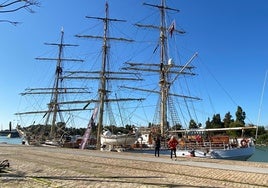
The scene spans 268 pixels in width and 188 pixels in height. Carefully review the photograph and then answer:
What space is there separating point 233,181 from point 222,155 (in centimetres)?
2902

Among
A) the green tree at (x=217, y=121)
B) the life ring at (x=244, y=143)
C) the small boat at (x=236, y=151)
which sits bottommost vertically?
the small boat at (x=236, y=151)

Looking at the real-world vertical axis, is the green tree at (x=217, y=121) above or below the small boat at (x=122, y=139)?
above

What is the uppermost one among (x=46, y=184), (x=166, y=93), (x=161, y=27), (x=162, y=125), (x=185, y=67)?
(x=161, y=27)

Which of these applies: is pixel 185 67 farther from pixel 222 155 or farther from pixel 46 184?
pixel 46 184

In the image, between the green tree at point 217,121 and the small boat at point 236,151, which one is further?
the green tree at point 217,121

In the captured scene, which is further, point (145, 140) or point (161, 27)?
point (161, 27)

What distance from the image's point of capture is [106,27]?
64.4m

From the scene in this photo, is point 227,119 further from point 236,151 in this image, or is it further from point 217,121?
point 236,151

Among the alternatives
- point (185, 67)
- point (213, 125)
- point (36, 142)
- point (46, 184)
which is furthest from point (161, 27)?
point (213, 125)

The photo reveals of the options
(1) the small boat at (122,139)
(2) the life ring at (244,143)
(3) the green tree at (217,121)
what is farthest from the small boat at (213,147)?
(3) the green tree at (217,121)

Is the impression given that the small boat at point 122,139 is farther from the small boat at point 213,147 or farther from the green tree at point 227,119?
the green tree at point 227,119

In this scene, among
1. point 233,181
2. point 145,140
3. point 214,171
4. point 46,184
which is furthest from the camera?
point 145,140

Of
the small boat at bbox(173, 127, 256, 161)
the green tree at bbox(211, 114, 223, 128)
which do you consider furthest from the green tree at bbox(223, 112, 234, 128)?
the small boat at bbox(173, 127, 256, 161)

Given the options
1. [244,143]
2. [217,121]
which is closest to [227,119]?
[217,121]
